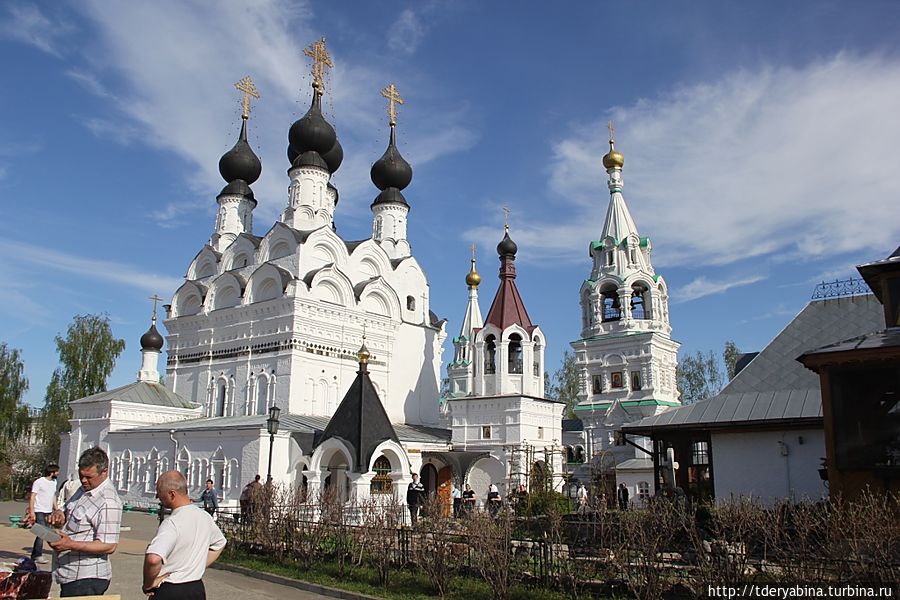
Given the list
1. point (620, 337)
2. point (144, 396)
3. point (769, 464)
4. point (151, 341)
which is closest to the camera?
point (769, 464)

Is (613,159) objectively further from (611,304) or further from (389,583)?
(389,583)

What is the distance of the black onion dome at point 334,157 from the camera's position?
98.2 ft

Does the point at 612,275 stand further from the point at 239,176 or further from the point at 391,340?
the point at 239,176

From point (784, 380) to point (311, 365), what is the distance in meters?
14.8

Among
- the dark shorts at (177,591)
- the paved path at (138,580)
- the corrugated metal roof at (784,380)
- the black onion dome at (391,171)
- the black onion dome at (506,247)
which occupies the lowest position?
the paved path at (138,580)

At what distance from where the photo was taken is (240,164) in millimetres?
30750

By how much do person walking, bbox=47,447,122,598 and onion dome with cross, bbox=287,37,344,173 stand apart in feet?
79.4

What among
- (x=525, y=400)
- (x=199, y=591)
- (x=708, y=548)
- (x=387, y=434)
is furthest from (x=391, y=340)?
(x=199, y=591)

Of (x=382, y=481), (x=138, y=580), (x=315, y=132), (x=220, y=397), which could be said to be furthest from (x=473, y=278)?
(x=138, y=580)

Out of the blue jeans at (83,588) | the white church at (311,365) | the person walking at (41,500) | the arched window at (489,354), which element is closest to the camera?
the blue jeans at (83,588)

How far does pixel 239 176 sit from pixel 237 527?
71.5ft

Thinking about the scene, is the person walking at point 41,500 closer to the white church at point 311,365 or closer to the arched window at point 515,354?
the white church at point 311,365

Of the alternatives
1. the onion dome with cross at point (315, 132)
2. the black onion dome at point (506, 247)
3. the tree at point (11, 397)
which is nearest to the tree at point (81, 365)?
the tree at point (11, 397)

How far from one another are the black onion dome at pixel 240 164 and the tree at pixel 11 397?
12.2 meters
